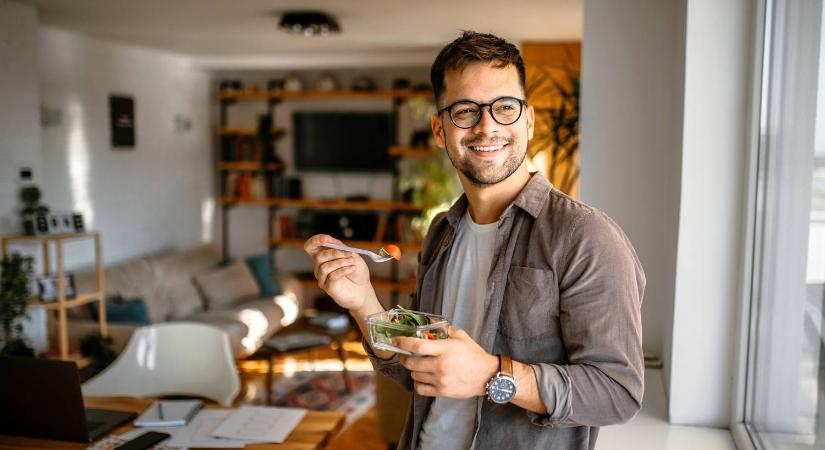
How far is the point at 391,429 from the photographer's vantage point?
377 centimetres

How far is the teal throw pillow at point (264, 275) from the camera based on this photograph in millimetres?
6840

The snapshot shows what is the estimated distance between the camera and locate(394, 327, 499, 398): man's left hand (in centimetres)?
106

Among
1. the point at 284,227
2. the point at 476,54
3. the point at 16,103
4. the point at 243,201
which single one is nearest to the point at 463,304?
the point at 476,54


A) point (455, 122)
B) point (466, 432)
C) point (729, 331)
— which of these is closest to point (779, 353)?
point (729, 331)

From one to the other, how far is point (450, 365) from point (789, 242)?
98 centimetres

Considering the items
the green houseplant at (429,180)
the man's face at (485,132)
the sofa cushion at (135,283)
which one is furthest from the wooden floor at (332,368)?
the man's face at (485,132)

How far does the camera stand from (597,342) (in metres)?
1.12

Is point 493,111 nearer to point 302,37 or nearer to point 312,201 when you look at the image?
point 302,37

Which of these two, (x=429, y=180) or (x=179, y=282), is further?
(x=429, y=180)

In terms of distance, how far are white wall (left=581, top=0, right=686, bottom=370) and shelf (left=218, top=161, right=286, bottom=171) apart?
17.6 feet

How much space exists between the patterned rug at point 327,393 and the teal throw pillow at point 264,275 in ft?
4.31

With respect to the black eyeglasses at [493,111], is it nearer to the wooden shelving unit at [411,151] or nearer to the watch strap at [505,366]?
the watch strap at [505,366]

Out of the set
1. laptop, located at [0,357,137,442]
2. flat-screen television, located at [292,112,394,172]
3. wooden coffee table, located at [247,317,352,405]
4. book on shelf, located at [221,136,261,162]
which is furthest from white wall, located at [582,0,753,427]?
book on shelf, located at [221,136,261,162]

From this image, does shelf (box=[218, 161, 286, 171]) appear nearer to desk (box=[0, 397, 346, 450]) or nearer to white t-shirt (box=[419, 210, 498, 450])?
desk (box=[0, 397, 346, 450])
